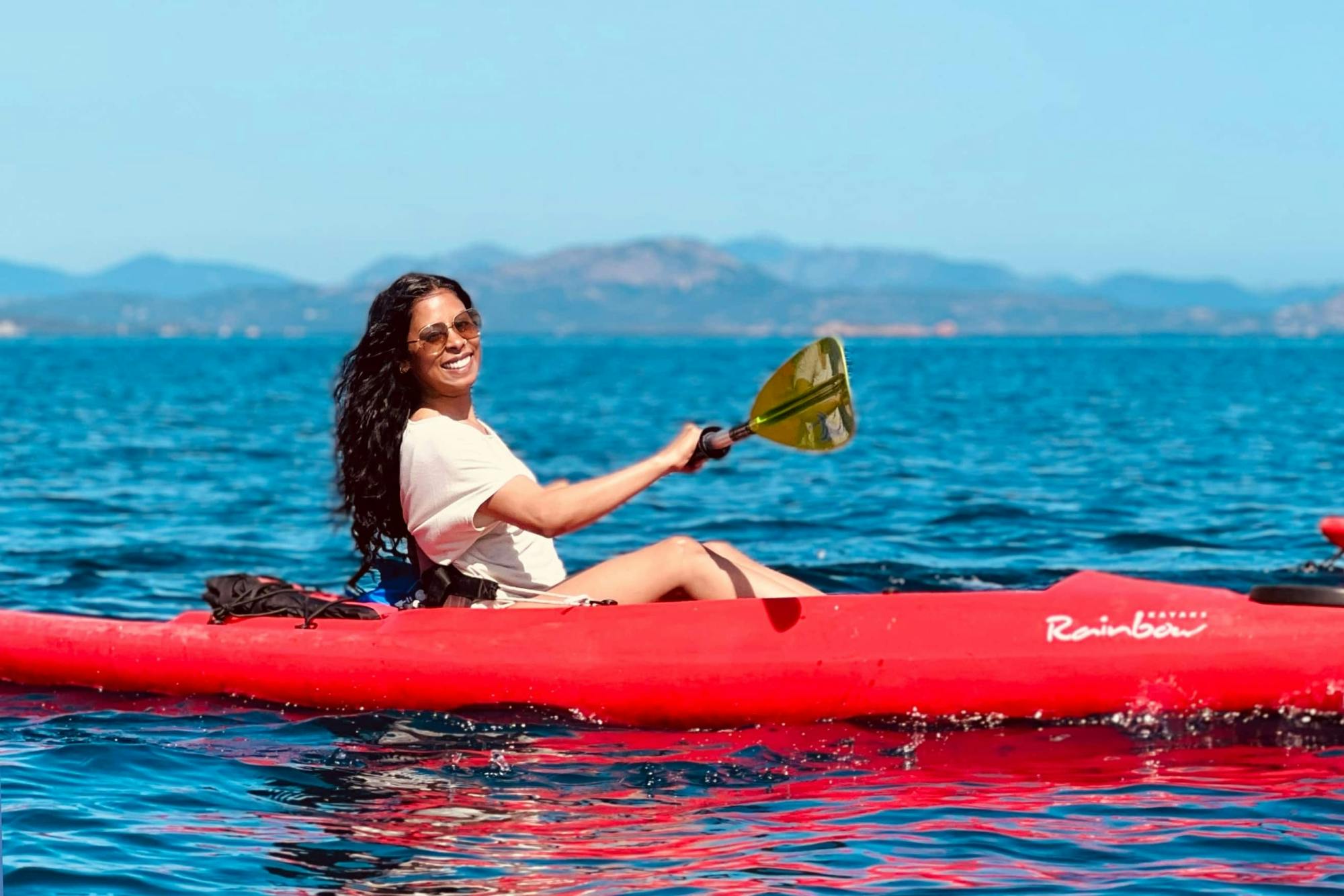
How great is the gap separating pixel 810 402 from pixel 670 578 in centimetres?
86

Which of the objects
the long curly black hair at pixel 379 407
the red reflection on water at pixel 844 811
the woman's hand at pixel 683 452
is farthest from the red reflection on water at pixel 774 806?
the woman's hand at pixel 683 452

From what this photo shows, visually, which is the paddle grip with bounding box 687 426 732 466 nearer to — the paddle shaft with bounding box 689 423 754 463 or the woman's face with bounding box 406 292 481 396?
the paddle shaft with bounding box 689 423 754 463

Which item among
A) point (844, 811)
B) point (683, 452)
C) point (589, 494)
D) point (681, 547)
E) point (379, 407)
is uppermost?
point (379, 407)

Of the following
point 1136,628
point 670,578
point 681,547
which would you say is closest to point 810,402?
point 681,547

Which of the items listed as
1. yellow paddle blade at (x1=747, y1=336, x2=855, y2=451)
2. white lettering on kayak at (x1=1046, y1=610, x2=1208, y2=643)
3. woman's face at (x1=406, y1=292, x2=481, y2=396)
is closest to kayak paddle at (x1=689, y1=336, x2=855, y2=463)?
yellow paddle blade at (x1=747, y1=336, x2=855, y2=451)

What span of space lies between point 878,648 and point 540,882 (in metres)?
1.99

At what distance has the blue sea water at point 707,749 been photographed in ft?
15.3

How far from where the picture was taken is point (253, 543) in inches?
487

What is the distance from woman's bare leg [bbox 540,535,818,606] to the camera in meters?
6.16

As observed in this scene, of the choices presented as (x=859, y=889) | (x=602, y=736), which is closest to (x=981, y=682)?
(x=602, y=736)

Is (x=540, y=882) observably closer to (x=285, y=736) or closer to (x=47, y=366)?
(x=285, y=736)

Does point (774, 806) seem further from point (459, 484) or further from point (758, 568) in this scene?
point (459, 484)

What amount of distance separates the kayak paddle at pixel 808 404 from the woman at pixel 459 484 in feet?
1.59

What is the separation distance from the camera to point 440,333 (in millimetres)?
5824
